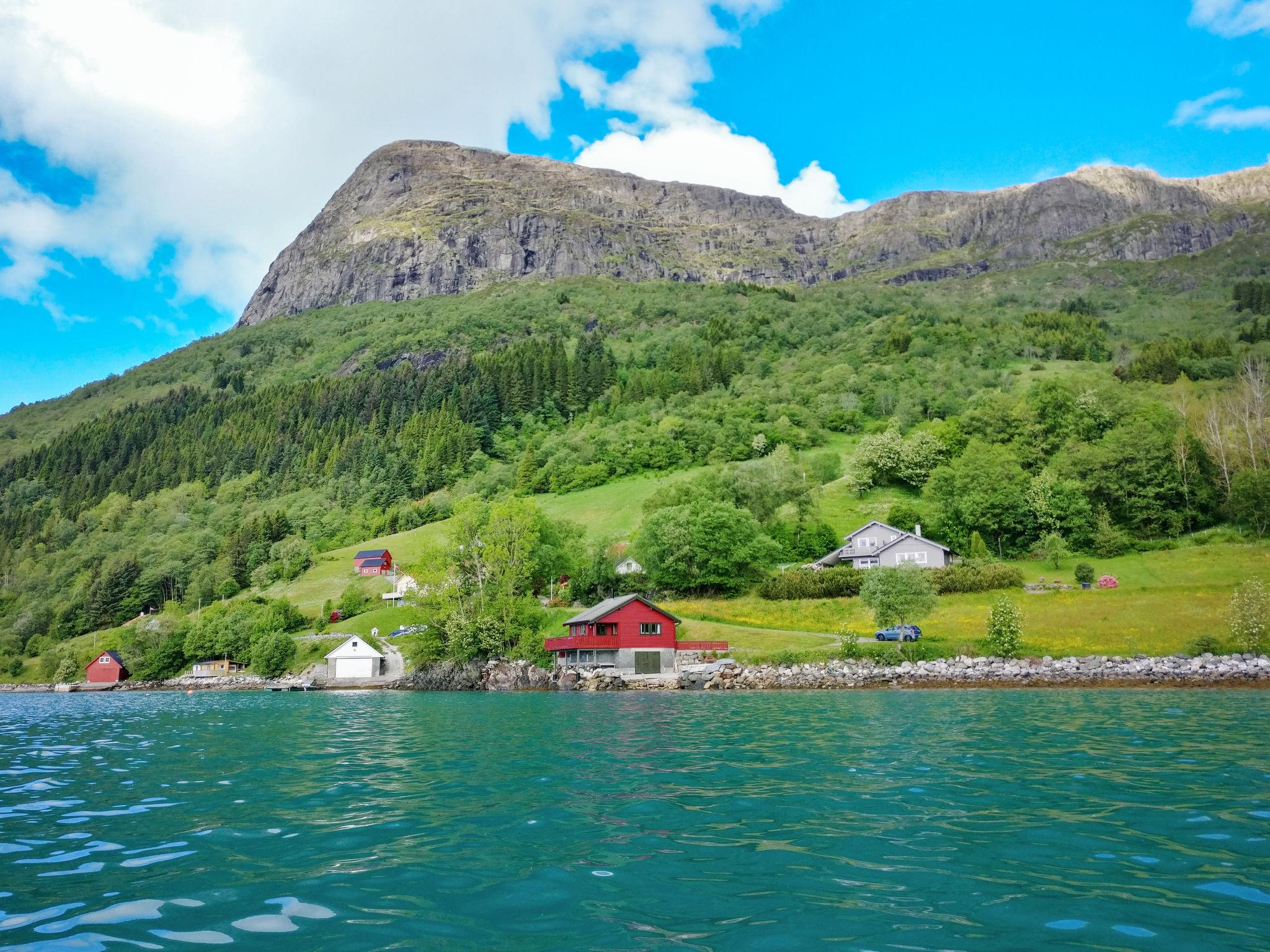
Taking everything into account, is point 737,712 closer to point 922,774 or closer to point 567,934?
point 922,774

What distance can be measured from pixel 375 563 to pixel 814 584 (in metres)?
77.6

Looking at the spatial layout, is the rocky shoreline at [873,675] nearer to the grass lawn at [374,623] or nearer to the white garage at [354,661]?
the white garage at [354,661]

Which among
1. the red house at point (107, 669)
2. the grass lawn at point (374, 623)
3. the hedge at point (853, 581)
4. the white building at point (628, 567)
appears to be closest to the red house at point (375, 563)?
the grass lawn at point (374, 623)

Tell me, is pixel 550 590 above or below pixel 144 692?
above

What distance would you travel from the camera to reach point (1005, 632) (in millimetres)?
55875

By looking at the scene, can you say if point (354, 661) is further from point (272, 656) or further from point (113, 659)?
point (113, 659)

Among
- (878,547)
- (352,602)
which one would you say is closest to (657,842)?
(878,547)

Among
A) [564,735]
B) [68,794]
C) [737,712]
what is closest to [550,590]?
[737,712]

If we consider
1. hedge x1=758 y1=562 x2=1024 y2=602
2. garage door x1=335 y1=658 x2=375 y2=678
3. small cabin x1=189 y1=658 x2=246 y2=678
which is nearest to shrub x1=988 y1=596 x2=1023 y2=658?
hedge x1=758 y1=562 x2=1024 y2=602

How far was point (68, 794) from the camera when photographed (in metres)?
16.2

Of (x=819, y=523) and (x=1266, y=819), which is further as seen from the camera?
(x=819, y=523)

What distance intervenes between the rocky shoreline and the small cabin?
3429cm

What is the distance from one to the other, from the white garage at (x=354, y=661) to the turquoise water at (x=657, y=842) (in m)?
65.1

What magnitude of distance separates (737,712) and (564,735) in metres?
11.5
